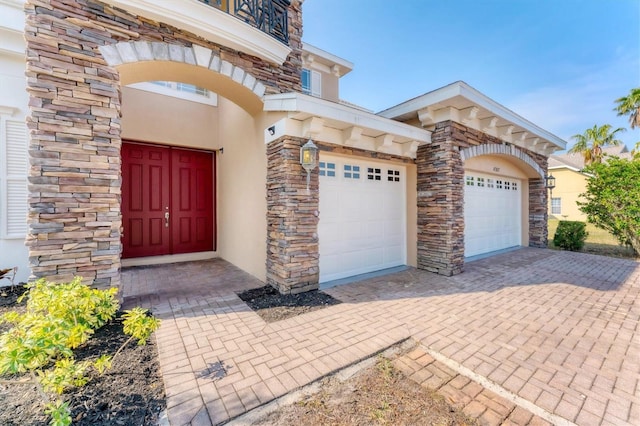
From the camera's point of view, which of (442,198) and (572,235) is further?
(572,235)

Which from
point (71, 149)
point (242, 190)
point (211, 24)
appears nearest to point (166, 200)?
point (242, 190)

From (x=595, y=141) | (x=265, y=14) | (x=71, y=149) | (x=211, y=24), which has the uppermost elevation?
Result: (x=595, y=141)

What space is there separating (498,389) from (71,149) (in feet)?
17.6

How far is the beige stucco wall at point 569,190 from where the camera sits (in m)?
19.2

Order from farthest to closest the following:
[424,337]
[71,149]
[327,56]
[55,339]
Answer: [327,56], [71,149], [424,337], [55,339]

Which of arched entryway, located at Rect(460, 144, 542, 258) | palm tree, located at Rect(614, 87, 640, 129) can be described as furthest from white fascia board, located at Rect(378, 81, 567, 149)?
palm tree, located at Rect(614, 87, 640, 129)

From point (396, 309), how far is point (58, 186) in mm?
4784

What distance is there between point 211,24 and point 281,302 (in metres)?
4.41

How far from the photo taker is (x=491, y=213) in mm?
8055

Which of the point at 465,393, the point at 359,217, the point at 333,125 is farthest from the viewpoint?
the point at 359,217

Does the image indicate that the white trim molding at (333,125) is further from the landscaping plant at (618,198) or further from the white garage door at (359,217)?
the landscaping plant at (618,198)

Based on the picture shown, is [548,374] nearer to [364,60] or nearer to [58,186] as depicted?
[58,186]

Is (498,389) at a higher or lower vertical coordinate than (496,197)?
lower

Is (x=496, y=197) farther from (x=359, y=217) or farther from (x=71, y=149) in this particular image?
(x=71, y=149)
